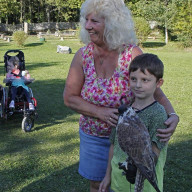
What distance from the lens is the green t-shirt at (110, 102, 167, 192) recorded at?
209cm

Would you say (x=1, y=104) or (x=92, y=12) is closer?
(x=92, y=12)

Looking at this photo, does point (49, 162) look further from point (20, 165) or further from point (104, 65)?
point (104, 65)

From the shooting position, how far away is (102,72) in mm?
2588

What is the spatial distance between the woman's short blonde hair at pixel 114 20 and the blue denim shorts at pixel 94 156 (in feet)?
2.50

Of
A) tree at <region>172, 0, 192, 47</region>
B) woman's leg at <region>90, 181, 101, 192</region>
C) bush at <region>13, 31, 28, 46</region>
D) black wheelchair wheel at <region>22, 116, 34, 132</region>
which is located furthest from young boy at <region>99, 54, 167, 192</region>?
tree at <region>172, 0, 192, 47</region>

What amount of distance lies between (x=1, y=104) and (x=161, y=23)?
30.8 m

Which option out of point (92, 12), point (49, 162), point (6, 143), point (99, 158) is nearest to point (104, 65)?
point (92, 12)

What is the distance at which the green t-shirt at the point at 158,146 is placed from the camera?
6.84 ft

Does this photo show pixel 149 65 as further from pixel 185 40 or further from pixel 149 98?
pixel 185 40

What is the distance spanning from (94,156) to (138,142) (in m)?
0.93

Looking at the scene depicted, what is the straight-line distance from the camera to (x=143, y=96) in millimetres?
2131

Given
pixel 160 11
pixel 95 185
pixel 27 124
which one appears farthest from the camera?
pixel 160 11

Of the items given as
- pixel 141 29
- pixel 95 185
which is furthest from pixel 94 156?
pixel 141 29

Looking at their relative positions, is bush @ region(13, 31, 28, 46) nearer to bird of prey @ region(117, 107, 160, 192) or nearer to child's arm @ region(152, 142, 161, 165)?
child's arm @ region(152, 142, 161, 165)
